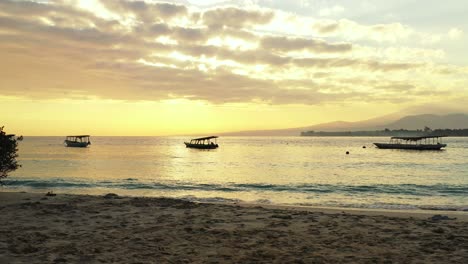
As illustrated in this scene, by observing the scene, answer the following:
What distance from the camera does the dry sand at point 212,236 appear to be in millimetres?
7812

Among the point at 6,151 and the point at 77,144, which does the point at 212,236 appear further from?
the point at 77,144

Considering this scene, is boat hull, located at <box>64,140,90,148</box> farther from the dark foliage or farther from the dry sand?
the dry sand

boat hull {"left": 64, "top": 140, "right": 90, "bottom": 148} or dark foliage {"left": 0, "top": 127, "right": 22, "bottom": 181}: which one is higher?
dark foliage {"left": 0, "top": 127, "right": 22, "bottom": 181}

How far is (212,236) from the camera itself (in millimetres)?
9758

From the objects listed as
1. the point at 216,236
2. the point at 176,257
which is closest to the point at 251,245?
the point at 216,236

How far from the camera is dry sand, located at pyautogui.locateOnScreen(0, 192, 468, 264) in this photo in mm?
7812

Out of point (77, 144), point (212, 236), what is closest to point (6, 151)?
point (212, 236)

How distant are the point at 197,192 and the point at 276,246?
19.2 meters

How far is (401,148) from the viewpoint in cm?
10588

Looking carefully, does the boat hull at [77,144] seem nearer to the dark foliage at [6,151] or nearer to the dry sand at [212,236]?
the dark foliage at [6,151]

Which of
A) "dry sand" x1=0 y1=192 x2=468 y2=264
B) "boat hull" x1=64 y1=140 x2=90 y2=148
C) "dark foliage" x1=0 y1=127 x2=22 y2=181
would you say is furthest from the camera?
"boat hull" x1=64 y1=140 x2=90 y2=148

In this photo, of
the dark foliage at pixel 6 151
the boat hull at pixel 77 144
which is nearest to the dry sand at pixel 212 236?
the dark foliage at pixel 6 151

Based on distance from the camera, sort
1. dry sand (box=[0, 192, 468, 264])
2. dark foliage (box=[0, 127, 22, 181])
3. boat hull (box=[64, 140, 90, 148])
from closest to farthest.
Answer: dry sand (box=[0, 192, 468, 264]), dark foliage (box=[0, 127, 22, 181]), boat hull (box=[64, 140, 90, 148])

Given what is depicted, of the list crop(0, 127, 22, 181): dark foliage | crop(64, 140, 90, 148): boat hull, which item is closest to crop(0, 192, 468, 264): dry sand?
crop(0, 127, 22, 181): dark foliage
